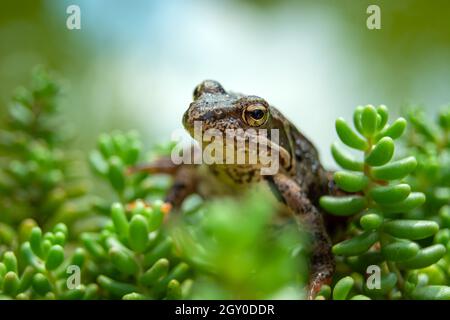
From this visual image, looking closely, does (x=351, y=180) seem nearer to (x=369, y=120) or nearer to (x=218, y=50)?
(x=369, y=120)

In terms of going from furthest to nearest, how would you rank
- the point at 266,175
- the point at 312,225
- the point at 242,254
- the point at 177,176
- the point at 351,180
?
the point at 177,176 < the point at 266,175 < the point at 312,225 < the point at 351,180 < the point at 242,254

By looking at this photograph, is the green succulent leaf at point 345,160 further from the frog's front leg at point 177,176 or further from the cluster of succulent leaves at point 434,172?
the frog's front leg at point 177,176

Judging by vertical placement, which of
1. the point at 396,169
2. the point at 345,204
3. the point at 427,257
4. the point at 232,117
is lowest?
the point at 427,257

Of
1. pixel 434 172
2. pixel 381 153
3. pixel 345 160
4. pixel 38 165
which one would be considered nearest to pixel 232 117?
pixel 345 160

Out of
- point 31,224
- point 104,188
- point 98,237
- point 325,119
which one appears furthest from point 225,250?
point 325,119

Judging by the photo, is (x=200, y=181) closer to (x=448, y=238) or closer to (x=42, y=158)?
(x=42, y=158)

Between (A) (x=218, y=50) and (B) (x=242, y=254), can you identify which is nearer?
(B) (x=242, y=254)

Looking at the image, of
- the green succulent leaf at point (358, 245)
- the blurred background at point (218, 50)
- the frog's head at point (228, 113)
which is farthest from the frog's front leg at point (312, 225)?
the blurred background at point (218, 50)
